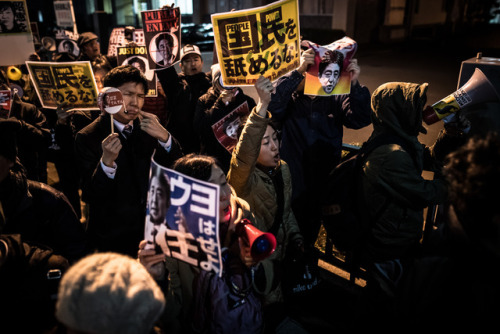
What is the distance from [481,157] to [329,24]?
26.3 metres

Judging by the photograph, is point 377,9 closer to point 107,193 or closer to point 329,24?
point 329,24

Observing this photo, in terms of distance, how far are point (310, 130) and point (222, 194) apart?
73.0 inches

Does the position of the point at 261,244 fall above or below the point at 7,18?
below

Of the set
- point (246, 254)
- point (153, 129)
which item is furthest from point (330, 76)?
point (246, 254)

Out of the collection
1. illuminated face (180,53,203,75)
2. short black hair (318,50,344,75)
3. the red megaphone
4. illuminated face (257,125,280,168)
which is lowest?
the red megaphone

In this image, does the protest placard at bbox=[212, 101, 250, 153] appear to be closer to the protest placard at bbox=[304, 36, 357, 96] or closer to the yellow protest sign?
the yellow protest sign

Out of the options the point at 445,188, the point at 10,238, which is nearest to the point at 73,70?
the point at 10,238

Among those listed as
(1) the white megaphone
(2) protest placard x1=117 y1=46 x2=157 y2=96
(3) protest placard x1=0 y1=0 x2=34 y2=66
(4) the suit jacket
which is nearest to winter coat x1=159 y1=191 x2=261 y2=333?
(4) the suit jacket

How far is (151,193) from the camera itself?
188 centimetres

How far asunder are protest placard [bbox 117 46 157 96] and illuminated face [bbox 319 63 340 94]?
7.17ft

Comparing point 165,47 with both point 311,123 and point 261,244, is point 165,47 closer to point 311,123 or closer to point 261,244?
point 311,123

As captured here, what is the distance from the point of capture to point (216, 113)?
3928 millimetres

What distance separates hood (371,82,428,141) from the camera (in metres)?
2.72

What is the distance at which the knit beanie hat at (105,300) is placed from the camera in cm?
126
